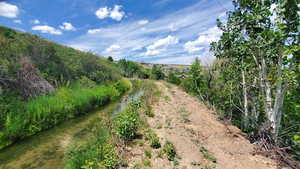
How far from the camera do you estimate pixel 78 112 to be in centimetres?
1191

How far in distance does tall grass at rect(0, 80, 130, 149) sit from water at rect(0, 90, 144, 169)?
466 mm

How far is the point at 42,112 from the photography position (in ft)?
29.2

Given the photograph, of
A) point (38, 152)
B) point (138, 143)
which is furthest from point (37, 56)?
point (138, 143)

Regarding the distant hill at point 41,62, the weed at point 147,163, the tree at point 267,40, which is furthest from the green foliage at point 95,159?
the distant hill at point 41,62

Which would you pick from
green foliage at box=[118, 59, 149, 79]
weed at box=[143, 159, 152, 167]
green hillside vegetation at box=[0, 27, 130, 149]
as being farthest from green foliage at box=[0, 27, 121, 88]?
green foliage at box=[118, 59, 149, 79]

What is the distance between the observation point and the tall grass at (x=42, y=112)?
281 inches

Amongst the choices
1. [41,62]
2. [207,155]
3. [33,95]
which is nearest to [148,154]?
[207,155]

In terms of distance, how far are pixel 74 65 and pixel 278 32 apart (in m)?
20.4

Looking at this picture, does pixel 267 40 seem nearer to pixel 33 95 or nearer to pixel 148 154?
pixel 148 154

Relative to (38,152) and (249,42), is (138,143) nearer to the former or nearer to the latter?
(38,152)

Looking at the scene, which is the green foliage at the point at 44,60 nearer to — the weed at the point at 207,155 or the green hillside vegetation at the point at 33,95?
the green hillside vegetation at the point at 33,95

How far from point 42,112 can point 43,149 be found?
300 centimetres

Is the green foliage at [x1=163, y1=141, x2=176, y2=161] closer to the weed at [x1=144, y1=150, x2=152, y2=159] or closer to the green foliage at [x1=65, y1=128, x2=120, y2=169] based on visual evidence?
the weed at [x1=144, y1=150, x2=152, y2=159]

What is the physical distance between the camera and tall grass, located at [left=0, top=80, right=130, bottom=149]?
7145 mm
